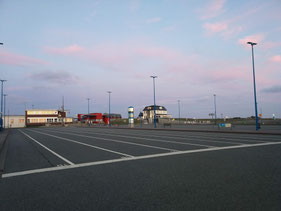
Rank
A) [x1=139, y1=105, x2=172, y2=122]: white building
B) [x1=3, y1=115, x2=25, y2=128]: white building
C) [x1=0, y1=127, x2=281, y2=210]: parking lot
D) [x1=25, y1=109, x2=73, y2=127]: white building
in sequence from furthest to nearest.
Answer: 1. [x1=139, y1=105, x2=172, y2=122]: white building
2. [x1=25, y1=109, x2=73, y2=127]: white building
3. [x1=3, y1=115, x2=25, y2=128]: white building
4. [x1=0, y1=127, x2=281, y2=210]: parking lot

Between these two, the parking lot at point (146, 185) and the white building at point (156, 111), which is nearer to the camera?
the parking lot at point (146, 185)

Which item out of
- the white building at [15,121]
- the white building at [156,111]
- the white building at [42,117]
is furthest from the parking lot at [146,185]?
the white building at [156,111]

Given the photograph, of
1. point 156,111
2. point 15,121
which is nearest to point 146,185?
point 15,121

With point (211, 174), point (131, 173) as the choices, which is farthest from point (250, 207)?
point (131, 173)

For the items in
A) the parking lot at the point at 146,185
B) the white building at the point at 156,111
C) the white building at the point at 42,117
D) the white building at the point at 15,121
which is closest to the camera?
the parking lot at the point at 146,185

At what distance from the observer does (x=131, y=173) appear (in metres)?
6.33

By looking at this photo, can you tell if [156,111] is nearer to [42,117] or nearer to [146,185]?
[42,117]

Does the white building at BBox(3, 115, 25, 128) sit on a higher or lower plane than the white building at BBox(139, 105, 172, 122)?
lower

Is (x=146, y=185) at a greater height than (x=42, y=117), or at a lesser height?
lesser

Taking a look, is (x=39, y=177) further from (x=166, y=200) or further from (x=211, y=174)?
(x=211, y=174)

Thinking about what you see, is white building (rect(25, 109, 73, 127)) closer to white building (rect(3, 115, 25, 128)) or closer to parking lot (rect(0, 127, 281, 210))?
white building (rect(3, 115, 25, 128))

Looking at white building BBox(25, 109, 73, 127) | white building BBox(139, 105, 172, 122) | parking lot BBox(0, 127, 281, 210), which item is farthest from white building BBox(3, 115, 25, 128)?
parking lot BBox(0, 127, 281, 210)

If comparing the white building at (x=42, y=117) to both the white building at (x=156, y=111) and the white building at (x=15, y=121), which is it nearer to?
the white building at (x=15, y=121)

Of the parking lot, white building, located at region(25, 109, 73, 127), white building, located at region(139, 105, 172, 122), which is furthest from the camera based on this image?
white building, located at region(139, 105, 172, 122)
